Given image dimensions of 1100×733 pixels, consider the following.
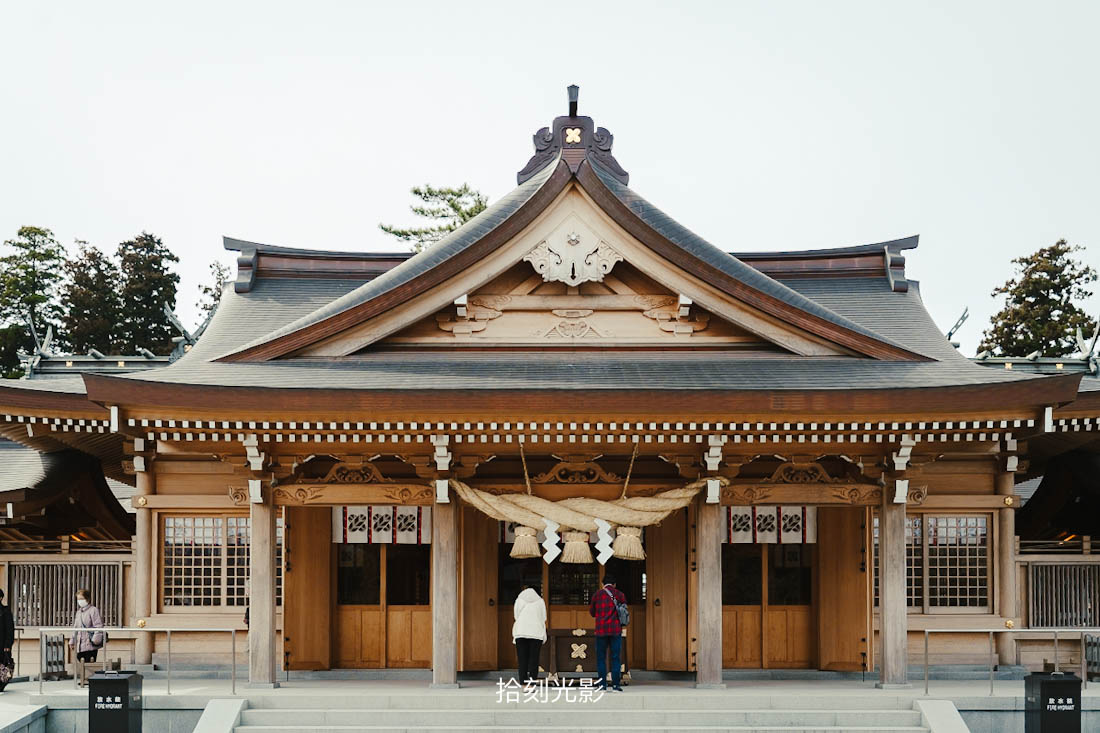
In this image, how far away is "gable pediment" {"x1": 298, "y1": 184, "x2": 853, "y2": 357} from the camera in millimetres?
17125

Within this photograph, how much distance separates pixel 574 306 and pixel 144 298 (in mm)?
33783

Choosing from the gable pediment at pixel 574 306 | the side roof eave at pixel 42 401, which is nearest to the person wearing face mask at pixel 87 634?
the side roof eave at pixel 42 401

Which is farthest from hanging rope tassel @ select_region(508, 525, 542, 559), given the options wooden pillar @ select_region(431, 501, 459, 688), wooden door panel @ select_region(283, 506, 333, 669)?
wooden door panel @ select_region(283, 506, 333, 669)

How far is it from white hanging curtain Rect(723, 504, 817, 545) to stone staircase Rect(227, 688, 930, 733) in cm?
306

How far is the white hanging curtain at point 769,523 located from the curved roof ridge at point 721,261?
2.67 meters

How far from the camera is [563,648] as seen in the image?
1694 cm

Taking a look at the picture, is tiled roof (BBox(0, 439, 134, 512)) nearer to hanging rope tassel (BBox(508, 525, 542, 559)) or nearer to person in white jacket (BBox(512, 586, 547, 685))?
hanging rope tassel (BBox(508, 525, 542, 559))

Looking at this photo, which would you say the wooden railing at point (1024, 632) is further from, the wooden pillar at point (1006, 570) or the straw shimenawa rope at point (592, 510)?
the straw shimenawa rope at point (592, 510)

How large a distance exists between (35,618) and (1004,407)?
44.0 ft

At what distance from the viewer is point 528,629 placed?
1557 centimetres

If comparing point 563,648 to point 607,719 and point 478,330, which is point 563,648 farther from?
point 478,330

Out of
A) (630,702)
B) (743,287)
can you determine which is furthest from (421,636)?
(743,287)

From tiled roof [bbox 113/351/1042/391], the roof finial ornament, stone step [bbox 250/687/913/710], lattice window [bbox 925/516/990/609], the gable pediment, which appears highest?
the roof finial ornament

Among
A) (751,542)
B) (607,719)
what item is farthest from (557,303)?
(607,719)
